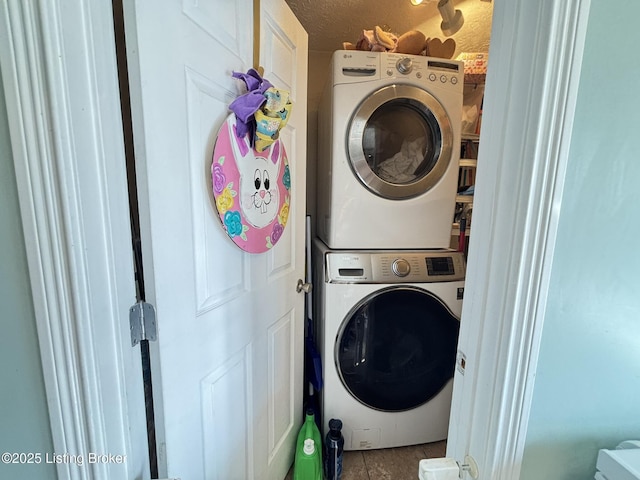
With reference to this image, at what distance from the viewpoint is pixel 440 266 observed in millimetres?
1418

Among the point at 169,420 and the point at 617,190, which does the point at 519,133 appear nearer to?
the point at 617,190

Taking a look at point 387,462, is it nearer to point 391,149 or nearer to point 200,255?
point 200,255

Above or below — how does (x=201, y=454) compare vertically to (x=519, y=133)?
below

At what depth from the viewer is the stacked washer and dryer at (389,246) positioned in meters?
1.33

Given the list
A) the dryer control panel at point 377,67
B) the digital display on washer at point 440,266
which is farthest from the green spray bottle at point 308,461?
the dryer control panel at point 377,67

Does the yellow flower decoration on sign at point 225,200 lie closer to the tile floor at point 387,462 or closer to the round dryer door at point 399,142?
the round dryer door at point 399,142

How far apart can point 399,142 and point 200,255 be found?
1.15 meters

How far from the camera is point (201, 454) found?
0.82 meters

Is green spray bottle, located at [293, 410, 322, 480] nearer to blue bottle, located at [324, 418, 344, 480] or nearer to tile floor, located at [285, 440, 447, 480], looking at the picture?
blue bottle, located at [324, 418, 344, 480]

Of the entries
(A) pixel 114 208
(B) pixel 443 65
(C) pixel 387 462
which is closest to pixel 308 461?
(C) pixel 387 462

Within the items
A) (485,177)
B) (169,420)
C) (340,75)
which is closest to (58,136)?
(169,420)

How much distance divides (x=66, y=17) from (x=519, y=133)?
772mm

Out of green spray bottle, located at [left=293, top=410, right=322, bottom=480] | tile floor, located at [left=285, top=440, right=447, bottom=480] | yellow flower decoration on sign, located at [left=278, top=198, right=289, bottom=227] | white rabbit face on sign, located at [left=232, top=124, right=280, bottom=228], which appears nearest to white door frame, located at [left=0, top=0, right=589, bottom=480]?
white rabbit face on sign, located at [left=232, top=124, right=280, bottom=228]

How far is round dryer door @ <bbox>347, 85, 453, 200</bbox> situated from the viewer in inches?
52.4
